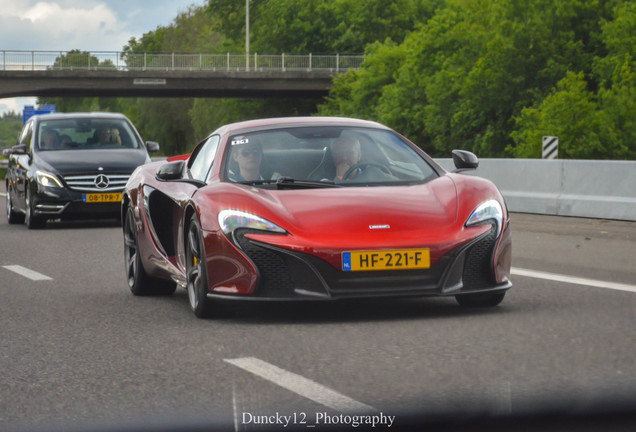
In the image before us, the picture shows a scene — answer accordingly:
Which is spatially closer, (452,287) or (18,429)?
(18,429)

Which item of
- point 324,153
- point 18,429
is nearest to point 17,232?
point 324,153

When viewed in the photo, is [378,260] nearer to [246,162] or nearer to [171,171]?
[246,162]

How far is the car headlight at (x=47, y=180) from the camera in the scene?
17641 mm

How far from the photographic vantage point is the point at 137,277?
916cm

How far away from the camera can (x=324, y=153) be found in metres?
8.05

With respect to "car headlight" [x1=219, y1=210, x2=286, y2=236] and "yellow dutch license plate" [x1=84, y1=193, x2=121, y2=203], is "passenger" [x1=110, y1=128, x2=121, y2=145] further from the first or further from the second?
"car headlight" [x1=219, y1=210, x2=286, y2=236]

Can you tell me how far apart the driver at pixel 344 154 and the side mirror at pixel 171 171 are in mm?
1048

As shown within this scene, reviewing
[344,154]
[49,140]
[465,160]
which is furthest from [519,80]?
[344,154]

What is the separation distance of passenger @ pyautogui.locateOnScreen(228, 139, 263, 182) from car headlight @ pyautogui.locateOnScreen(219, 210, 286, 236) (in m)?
0.66

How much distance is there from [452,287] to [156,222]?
2525 millimetres

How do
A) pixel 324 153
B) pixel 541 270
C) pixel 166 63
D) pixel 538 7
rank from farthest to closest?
pixel 166 63
pixel 538 7
pixel 541 270
pixel 324 153

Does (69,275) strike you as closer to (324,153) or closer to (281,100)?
(324,153)

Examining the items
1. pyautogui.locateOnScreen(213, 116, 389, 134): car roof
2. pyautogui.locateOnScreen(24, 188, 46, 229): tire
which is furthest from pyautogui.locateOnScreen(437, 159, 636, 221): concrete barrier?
pyautogui.locateOnScreen(213, 116, 389, 134): car roof

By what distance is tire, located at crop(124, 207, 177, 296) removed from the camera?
360 inches
